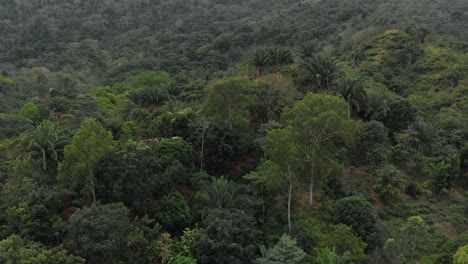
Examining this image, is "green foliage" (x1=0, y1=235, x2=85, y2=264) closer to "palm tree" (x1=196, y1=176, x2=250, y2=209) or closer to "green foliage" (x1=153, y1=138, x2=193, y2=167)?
"palm tree" (x1=196, y1=176, x2=250, y2=209)

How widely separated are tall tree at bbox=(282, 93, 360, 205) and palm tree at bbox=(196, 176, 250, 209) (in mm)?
4080

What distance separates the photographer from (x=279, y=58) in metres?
32.4

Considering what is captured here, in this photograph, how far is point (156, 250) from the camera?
54.9ft

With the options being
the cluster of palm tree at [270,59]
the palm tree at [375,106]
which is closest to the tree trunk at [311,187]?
the palm tree at [375,106]

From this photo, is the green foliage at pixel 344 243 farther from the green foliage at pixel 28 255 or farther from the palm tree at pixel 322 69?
the palm tree at pixel 322 69

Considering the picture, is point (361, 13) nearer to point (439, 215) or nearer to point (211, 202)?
point (439, 215)

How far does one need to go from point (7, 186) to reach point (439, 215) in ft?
81.9

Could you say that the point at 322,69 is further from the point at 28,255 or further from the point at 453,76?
the point at 28,255

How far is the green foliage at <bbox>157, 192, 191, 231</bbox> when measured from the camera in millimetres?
18656

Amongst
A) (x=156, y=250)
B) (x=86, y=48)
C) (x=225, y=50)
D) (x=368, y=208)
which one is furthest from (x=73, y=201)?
(x=86, y=48)

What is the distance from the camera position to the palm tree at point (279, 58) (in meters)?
32.3

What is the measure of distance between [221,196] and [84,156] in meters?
7.05

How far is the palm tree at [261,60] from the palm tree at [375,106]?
8.77 meters

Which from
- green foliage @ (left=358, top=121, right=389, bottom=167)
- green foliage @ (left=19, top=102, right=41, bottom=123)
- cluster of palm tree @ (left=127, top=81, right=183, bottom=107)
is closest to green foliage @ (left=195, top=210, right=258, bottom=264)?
green foliage @ (left=358, top=121, right=389, bottom=167)
